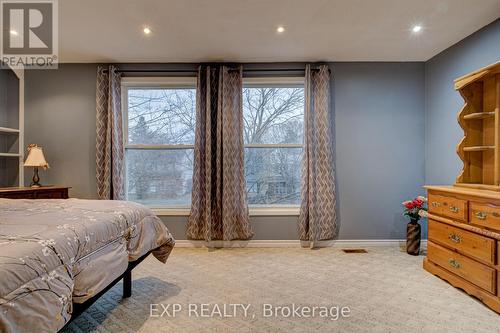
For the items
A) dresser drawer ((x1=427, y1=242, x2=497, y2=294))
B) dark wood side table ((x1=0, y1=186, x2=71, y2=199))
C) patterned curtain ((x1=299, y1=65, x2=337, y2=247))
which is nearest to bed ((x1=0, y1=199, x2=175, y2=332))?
dark wood side table ((x1=0, y1=186, x2=71, y2=199))

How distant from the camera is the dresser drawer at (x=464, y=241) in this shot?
2208 mm

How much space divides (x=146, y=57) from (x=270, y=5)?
1998mm

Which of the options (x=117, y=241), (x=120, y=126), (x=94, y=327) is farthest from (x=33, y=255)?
(x=120, y=126)

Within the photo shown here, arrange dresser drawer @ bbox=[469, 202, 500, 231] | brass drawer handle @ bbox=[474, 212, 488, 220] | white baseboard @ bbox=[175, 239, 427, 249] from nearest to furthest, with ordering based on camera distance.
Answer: dresser drawer @ bbox=[469, 202, 500, 231] → brass drawer handle @ bbox=[474, 212, 488, 220] → white baseboard @ bbox=[175, 239, 427, 249]

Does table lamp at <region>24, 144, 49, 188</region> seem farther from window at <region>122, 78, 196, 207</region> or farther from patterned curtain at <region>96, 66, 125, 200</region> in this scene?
window at <region>122, 78, 196, 207</region>

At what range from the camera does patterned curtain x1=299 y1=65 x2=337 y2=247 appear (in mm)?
3779

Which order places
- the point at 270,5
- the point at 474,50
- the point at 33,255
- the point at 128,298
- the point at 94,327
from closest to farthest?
1. the point at 33,255
2. the point at 94,327
3. the point at 128,298
4. the point at 270,5
5. the point at 474,50

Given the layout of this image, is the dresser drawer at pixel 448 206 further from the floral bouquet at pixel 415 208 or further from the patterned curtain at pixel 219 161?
the patterned curtain at pixel 219 161

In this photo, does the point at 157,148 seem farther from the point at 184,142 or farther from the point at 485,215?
the point at 485,215

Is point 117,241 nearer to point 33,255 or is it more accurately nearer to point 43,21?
point 33,255

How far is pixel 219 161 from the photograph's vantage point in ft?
12.3

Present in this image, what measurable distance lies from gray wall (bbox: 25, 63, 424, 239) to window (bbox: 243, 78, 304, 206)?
36 cm

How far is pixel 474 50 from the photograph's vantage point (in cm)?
303

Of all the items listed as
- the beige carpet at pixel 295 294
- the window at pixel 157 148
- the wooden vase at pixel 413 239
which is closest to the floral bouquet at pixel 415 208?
the wooden vase at pixel 413 239
